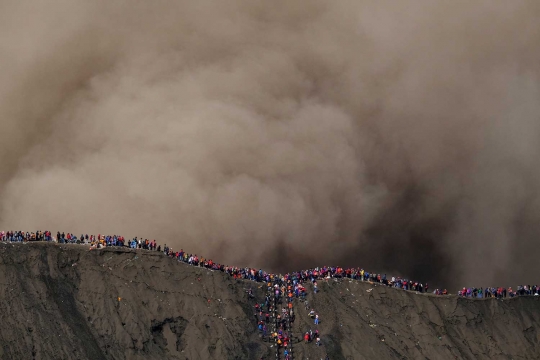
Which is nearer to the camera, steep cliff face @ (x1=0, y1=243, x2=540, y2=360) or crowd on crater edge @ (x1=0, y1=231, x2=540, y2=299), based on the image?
steep cliff face @ (x1=0, y1=243, x2=540, y2=360)

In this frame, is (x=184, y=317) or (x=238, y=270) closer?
(x=184, y=317)

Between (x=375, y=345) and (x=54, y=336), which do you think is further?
(x=375, y=345)

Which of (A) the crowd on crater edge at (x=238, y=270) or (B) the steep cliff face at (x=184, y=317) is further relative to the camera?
(A) the crowd on crater edge at (x=238, y=270)

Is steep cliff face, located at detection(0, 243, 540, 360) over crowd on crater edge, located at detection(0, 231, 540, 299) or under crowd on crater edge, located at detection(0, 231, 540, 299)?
under

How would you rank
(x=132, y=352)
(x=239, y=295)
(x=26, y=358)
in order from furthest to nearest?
(x=239, y=295) → (x=132, y=352) → (x=26, y=358)

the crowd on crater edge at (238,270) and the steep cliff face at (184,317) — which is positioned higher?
the crowd on crater edge at (238,270)

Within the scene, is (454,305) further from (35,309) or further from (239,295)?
(35,309)

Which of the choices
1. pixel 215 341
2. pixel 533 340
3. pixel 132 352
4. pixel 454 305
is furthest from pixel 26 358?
pixel 533 340

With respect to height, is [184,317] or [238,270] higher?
[238,270]
